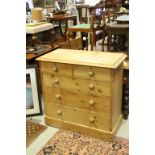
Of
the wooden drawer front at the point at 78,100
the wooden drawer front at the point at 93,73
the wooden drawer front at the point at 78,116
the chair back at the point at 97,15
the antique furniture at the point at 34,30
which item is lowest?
the wooden drawer front at the point at 78,116

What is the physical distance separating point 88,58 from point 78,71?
0.15m

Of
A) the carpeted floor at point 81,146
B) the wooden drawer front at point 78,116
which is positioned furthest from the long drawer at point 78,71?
the carpeted floor at point 81,146

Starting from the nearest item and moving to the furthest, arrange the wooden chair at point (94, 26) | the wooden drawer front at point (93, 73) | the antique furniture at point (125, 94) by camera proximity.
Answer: the wooden drawer front at point (93, 73)
the antique furniture at point (125, 94)
the wooden chair at point (94, 26)

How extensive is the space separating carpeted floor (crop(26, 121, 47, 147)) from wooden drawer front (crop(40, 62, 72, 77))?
0.61m

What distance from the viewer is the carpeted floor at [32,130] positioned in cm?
210

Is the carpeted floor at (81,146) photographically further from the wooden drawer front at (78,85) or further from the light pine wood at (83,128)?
the wooden drawer front at (78,85)

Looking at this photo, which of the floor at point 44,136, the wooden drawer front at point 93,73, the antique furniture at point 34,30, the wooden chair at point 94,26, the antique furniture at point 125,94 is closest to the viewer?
the wooden drawer front at point 93,73

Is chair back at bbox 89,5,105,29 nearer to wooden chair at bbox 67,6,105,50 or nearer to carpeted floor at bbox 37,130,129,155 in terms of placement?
wooden chair at bbox 67,6,105,50

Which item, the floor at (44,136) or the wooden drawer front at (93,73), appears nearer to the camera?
the wooden drawer front at (93,73)

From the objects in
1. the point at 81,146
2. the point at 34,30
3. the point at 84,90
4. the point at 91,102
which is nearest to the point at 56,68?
A: the point at 84,90

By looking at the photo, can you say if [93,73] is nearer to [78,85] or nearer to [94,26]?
[78,85]

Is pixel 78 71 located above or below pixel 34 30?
below

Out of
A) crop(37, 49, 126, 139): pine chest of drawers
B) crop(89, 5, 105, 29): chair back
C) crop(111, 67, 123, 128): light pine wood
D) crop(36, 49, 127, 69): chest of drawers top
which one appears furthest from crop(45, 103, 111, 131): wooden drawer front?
crop(89, 5, 105, 29): chair back

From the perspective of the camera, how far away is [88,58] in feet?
6.52
